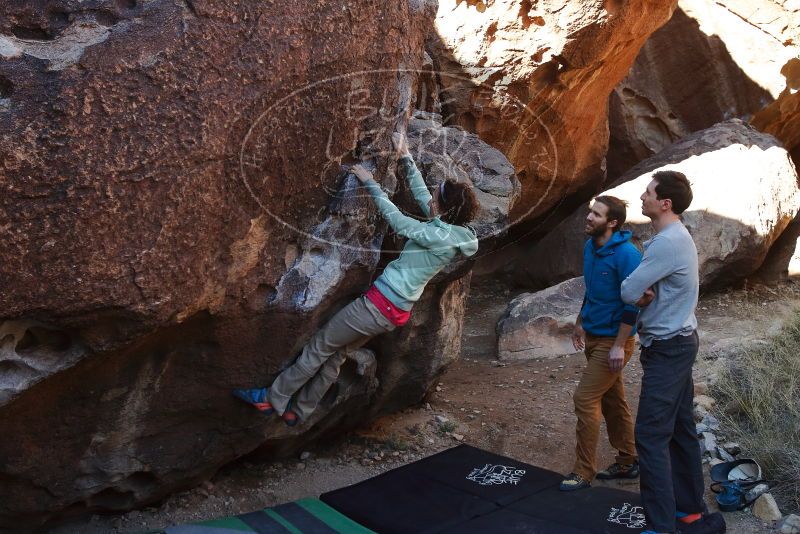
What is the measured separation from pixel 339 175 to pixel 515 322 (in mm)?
3264

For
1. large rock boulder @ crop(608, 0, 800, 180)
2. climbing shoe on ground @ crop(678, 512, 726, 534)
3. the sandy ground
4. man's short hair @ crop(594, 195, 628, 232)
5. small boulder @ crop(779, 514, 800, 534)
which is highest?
large rock boulder @ crop(608, 0, 800, 180)

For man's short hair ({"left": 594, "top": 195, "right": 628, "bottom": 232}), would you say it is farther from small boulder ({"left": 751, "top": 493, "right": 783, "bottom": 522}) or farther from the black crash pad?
small boulder ({"left": 751, "top": 493, "right": 783, "bottom": 522})

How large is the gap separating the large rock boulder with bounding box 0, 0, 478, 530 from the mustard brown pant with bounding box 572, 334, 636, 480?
46.0 inches

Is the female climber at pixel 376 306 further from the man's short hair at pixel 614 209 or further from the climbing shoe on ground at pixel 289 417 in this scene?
the man's short hair at pixel 614 209

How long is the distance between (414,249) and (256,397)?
3.36ft

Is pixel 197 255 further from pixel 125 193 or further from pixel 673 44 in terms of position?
pixel 673 44

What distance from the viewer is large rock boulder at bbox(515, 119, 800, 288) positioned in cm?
735

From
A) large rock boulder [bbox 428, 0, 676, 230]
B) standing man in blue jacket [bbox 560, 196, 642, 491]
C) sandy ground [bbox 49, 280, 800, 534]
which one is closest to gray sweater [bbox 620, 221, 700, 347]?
standing man in blue jacket [bbox 560, 196, 642, 491]

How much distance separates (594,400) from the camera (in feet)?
12.9

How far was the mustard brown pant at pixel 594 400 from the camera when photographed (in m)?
3.91

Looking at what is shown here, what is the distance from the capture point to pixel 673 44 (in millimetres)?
9359

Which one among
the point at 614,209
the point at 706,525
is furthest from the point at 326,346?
the point at 706,525

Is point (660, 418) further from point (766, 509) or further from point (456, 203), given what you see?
Answer: point (456, 203)

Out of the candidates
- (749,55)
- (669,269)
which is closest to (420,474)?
(669,269)
